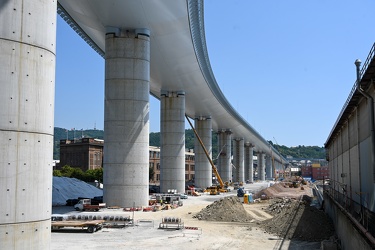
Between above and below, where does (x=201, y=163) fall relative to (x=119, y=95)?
below

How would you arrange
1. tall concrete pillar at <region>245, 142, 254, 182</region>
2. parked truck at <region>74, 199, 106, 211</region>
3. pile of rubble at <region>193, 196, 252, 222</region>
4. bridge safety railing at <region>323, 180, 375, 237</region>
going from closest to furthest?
bridge safety railing at <region>323, 180, 375, 237</region>
pile of rubble at <region>193, 196, 252, 222</region>
parked truck at <region>74, 199, 106, 211</region>
tall concrete pillar at <region>245, 142, 254, 182</region>

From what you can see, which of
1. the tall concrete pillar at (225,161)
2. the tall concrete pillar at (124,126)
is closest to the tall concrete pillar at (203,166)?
the tall concrete pillar at (225,161)

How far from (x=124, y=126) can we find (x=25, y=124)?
27.8 metres

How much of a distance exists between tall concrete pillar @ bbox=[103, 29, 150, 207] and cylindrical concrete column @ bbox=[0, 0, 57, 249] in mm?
26861

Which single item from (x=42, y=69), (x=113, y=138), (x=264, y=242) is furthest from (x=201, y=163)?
(x=42, y=69)

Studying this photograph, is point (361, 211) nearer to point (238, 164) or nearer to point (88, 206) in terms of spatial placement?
point (88, 206)

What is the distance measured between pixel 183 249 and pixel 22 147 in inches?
514

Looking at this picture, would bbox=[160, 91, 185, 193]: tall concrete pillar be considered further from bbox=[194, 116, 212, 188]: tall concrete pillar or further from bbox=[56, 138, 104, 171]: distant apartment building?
bbox=[56, 138, 104, 171]: distant apartment building

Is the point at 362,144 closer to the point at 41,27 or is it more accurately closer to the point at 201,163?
the point at 41,27

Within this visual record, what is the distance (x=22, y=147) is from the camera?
438 inches

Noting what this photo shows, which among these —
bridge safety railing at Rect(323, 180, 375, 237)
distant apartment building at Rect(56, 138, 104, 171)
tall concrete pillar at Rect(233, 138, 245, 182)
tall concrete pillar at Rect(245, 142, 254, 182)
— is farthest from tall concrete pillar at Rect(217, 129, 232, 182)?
bridge safety railing at Rect(323, 180, 375, 237)

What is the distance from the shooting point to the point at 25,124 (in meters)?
11.2

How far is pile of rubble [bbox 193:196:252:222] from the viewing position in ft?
116

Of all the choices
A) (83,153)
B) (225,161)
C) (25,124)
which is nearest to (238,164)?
(225,161)
